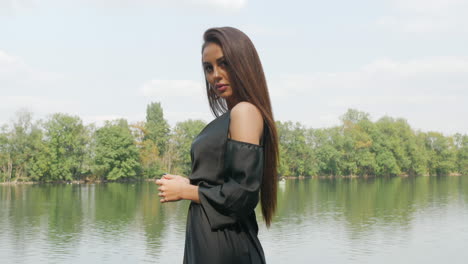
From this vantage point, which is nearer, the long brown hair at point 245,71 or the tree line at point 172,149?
the long brown hair at point 245,71

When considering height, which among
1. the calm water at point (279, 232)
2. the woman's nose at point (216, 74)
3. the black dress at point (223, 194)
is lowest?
the calm water at point (279, 232)

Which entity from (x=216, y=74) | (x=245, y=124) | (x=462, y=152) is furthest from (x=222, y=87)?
(x=462, y=152)

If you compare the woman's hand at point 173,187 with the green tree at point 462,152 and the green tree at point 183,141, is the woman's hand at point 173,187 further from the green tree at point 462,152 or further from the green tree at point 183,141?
the green tree at point 462,152

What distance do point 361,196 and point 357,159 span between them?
43.2m

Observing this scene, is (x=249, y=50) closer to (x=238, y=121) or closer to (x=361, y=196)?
(x=238, y=121)

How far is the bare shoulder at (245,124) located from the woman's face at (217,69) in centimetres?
18

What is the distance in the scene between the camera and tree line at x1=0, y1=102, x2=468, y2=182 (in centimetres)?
7288

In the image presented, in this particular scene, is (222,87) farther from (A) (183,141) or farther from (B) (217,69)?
(A) (183,141)

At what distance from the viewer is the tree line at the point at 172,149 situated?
7288 cm

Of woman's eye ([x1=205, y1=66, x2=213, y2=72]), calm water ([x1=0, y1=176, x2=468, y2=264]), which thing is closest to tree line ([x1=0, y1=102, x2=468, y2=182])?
calm water ([x1=0, y1=176, x2=468, y2=264])

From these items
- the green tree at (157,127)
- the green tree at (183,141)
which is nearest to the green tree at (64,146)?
Result: the green tree at (157,127)

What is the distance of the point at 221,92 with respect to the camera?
2.29 meters

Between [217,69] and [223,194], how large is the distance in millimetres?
537

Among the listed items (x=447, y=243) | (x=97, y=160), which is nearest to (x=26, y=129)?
(x=97, y=160)
